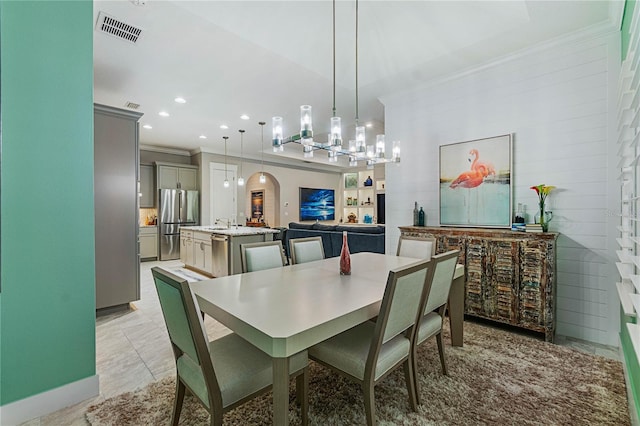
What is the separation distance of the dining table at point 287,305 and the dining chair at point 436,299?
0.32 m

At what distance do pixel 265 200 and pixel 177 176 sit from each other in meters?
3.02

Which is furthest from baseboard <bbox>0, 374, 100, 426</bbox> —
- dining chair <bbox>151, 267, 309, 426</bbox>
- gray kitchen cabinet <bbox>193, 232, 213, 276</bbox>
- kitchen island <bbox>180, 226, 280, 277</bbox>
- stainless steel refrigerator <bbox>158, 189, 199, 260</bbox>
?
stainless steel refrigerator <bbox>158, 189, 199, 260</bbox>

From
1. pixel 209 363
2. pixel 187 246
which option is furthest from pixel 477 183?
pixel 187 246

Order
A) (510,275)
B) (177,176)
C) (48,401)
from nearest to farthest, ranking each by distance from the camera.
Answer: (48,401) → (510,275) → (177,176)

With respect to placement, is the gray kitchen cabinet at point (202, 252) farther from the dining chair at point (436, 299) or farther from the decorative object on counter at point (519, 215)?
the decorative object on counter at point (519, 215)

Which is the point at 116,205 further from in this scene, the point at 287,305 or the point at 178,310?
the point at 287,305

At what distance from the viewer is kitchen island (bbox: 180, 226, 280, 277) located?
4715mm

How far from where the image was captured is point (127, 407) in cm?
183

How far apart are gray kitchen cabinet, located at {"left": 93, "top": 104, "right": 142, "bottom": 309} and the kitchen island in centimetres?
136

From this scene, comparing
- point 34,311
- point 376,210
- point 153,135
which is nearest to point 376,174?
point 376,210

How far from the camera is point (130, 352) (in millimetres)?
2566

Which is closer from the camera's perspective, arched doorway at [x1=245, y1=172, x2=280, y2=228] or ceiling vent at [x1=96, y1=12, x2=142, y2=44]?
ceiling vent at [x1=96, y1=12, x2=142, y2=44]

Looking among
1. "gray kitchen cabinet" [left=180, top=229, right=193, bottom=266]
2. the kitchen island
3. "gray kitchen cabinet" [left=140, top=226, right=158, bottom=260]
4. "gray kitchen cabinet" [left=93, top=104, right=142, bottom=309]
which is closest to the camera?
"gray kitchen cabinet" [left=93, top=104, right=142, bottom=309]

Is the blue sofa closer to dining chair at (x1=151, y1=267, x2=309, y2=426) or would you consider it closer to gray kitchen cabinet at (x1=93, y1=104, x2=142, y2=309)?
gray kitchen cabinet at (x1=93, y1=104, x2=142, y2=309)
